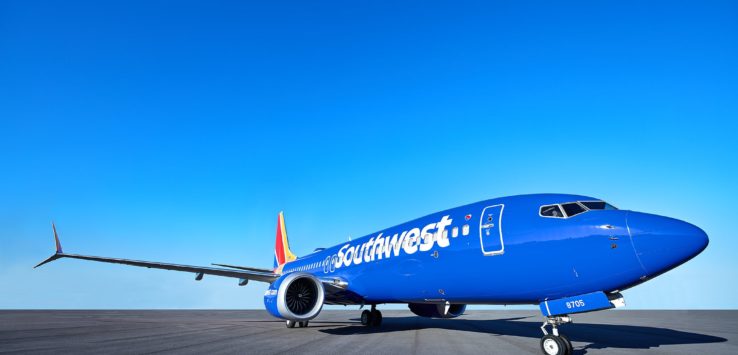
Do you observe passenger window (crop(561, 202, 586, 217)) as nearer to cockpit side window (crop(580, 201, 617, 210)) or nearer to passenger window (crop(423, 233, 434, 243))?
cockpit side window (crop(580, 201, 617, 210))

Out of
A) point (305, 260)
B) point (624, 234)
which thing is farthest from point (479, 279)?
point (305, 260)

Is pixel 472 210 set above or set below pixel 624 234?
above

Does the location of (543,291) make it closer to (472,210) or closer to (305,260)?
(472,210)

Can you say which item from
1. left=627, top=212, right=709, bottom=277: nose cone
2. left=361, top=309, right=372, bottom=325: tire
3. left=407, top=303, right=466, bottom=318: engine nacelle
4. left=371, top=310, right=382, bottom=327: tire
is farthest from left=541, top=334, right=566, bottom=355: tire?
left=361, top=309, right=372, bottom=325: tire

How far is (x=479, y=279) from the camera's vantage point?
8906mm

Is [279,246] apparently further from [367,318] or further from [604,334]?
[604,334]

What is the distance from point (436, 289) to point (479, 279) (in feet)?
5.49

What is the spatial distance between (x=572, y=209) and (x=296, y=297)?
363 inches

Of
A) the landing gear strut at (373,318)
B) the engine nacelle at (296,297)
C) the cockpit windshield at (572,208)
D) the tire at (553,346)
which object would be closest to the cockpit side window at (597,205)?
the cockpit windshield at (572,208)

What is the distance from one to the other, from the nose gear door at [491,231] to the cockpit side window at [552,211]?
3.01ft

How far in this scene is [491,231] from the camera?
28.9 ft

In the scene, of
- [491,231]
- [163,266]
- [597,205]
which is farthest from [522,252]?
[163,266]

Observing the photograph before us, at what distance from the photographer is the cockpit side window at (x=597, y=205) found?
25.3 feet

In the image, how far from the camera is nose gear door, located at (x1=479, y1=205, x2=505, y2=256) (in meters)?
8.50
